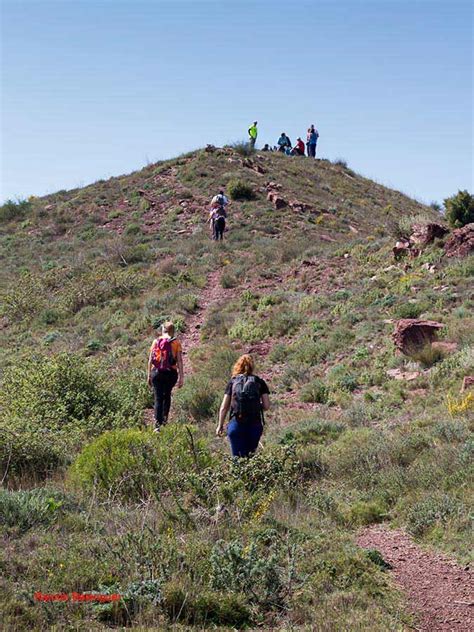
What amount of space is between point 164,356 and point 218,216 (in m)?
13.4

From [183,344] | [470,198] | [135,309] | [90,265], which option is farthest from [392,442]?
[90,265]

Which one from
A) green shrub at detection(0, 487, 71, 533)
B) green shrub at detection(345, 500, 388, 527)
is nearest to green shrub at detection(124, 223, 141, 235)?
green shrub at detection(345, 500, 388, 527)

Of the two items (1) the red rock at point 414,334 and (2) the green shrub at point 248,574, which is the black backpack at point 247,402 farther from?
(1) the red rock at point 414,334

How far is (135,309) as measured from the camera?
17.6 m

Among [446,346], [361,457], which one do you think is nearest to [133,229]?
[446,346]

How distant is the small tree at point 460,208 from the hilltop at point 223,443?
2.42 feet

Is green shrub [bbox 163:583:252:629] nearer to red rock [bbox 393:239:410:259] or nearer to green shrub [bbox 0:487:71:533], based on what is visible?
green shrub [bbox 0:487:71:533]

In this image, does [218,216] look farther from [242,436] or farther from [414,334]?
[242,436]

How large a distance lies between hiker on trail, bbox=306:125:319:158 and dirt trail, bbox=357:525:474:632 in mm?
32422

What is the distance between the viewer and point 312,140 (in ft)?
121

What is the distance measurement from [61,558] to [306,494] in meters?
2.91

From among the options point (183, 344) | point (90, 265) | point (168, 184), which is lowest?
point (183, 344)

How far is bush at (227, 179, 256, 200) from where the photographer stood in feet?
90.8

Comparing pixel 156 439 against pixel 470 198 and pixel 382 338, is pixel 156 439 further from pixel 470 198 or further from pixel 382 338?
pixel 470 198
